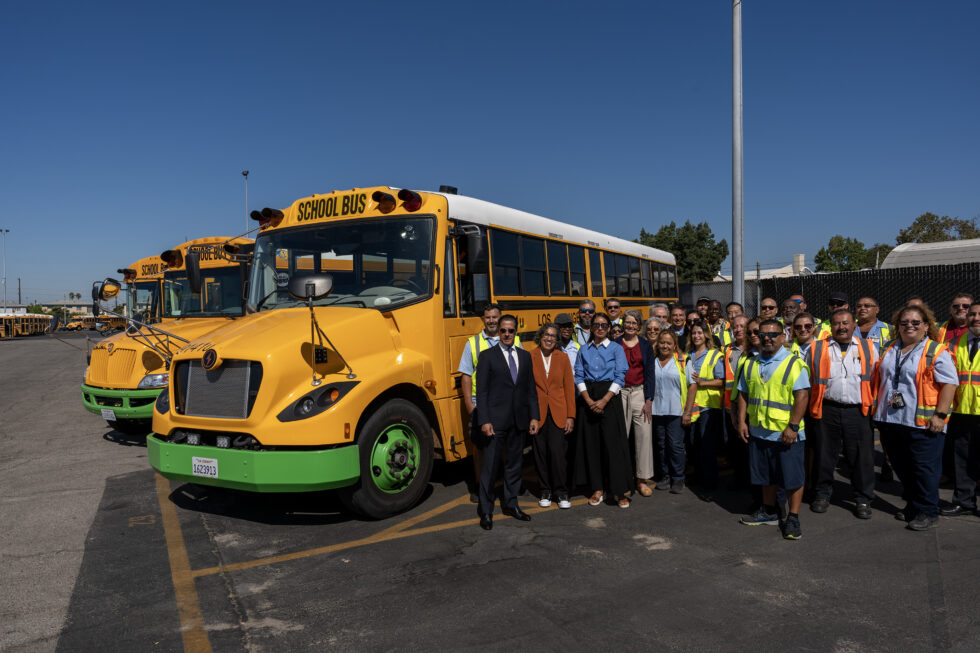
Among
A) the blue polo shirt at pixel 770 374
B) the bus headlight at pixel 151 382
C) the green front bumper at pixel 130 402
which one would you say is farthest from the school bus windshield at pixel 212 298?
the blue polo shirt at pixel 770 374

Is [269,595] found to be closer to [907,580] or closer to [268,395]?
[268,395]

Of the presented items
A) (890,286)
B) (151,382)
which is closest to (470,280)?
A: (151,382)

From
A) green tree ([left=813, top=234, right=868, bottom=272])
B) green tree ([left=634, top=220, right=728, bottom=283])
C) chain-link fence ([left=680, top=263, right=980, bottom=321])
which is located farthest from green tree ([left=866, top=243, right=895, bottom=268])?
chain-link fence ([left=680, top=263, right=980, bottom=321])

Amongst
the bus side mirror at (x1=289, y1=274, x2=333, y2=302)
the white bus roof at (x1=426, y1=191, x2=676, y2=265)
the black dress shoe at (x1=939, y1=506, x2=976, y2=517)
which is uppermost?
the white bus roof at (x1=426, y1=191, x2=676, y2=265)

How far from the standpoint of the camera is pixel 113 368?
29.0ft

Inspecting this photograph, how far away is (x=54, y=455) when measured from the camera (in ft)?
27.8

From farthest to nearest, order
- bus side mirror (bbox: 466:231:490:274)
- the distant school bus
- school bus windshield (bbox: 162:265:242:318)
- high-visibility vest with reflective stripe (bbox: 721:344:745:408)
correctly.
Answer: the distant school bus, school bus windshield (bbox: 162:265:242:318), high-visibility vest with reflective stripe (bbox: 721:344:745:408), bus side mirror (bbox: 466:231:490:274)

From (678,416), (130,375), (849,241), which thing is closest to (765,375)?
(678,416)

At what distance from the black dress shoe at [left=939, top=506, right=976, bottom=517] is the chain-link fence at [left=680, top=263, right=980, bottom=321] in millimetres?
10534

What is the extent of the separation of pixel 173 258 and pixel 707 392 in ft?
31.2

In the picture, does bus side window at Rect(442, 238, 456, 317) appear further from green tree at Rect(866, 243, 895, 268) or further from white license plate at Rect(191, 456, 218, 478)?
green tree at Rect(866, 243, 895, 268)

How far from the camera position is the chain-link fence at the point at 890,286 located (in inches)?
590

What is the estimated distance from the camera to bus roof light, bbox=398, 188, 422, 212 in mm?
6035

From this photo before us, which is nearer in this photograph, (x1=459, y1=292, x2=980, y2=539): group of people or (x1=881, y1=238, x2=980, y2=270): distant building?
(x1=459, y1=292, x2=980, y2=539): group of people
